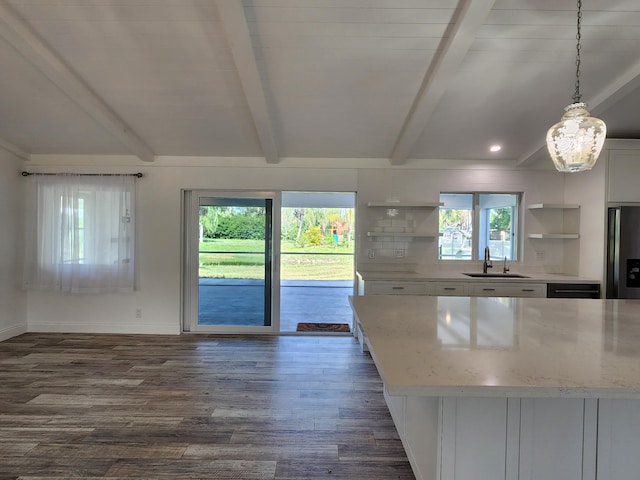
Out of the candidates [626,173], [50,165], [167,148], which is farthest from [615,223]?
[50,165]

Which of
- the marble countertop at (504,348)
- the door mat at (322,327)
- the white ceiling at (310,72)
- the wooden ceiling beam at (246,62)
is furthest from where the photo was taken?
the door mat at (322,327)

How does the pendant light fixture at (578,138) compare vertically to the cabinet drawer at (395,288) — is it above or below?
above

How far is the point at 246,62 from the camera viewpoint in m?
2.55

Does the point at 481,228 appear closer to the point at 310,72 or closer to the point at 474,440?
the point at 310,72

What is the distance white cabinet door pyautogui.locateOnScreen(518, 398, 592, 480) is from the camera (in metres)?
1.28

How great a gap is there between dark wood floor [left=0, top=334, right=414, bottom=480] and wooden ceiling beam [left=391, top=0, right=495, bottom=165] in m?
2.39

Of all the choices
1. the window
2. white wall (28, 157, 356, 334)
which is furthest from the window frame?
white wall (28, 157, 356, 334)

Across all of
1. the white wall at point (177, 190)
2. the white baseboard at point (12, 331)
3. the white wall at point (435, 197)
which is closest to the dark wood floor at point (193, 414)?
the white baseboard at point (12, 331)

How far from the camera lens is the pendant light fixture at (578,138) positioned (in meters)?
1.74

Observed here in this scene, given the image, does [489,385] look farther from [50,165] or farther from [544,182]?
[50,165]

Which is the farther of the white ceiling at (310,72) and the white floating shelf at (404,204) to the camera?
the white floating shelf at (404,204)

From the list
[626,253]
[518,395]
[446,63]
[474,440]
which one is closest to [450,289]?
[626,253]

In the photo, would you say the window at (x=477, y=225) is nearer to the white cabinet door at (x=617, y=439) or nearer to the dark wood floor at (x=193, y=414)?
the dark wood floor at (x=193, y=414)

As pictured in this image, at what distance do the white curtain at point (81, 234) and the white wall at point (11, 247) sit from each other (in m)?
0.14
